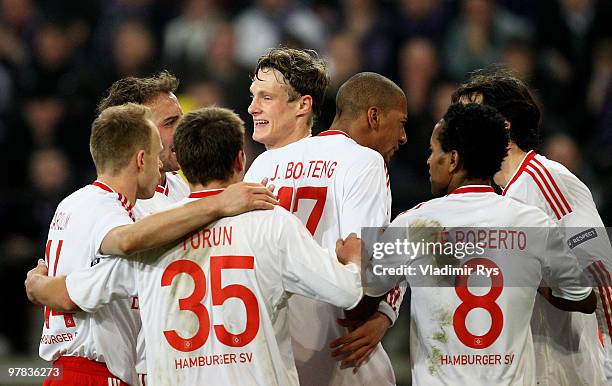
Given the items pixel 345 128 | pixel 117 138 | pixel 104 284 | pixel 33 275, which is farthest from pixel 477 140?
pixel 33 275

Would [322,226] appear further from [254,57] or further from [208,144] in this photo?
[254,57]

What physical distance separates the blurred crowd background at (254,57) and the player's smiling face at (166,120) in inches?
128

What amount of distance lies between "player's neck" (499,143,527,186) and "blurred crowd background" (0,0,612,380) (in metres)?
3.31

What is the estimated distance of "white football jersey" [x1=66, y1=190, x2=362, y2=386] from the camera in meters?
3.81

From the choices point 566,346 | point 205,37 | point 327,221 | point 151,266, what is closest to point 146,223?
point 151,266

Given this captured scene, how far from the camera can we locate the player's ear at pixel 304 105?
5117 mm

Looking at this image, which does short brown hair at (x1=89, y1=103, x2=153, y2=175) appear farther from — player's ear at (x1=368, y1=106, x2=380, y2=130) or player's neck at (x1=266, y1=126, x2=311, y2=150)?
player's ear at (x1=368, y1=106, x2=380, y2=130)

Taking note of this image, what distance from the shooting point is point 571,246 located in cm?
496

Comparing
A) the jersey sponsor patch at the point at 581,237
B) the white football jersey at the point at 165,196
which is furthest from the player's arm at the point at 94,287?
the jersey sponsor patch at the point at 581,237

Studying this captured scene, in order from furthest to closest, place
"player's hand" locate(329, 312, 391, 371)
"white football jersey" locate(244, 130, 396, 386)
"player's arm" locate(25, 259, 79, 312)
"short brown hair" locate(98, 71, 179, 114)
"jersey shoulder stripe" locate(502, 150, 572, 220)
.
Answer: "short brown hair" locate(98, 71, 179, 114), "jersey shoulder stripe" locate(502, 150, 572, 220), "white football jersey" locate(244, 130, 396, 386), "player's hand" locate(329, 312, 391, 371), "player's arm" locate(25, 259, 79, 312)

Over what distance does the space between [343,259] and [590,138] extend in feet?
18.4

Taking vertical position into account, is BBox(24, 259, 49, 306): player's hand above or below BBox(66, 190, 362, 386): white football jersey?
above

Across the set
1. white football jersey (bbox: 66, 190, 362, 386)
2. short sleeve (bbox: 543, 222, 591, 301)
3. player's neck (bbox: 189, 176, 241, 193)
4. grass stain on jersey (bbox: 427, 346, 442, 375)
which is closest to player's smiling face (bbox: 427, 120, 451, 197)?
short sleeve (bbox: 543, 222, 591, 301)

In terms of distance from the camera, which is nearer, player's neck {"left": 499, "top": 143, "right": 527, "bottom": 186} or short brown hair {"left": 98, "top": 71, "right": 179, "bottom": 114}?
player's neck {"left": 499, "top": 143, "right": 527, "bottom": 186}
